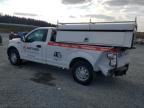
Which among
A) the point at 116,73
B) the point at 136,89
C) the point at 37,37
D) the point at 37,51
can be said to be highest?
the point at 37,37

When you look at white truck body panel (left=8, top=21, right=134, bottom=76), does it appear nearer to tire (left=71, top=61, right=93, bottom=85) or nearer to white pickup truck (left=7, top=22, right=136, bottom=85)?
white pickup truck (left=7, top=22, right=136, bottom=85)

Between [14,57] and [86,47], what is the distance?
4.26 m

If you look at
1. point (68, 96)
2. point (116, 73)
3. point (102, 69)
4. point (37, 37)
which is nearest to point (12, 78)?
point (37, 37)

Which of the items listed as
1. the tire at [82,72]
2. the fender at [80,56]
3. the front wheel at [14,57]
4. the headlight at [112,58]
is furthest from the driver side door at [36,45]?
the headlight at [112,58]

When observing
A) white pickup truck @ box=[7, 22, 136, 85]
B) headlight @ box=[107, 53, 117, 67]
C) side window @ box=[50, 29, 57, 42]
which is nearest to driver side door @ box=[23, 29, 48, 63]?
white pickup truck @ box=[7, 22, 136, 85]

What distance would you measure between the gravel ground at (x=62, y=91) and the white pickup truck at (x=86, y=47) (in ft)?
1.73

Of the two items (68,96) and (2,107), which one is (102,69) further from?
(2,107)

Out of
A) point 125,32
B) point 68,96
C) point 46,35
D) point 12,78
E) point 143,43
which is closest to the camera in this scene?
point 68,96

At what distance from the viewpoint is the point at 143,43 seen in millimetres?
24859

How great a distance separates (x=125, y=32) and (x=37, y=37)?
12.4 feet

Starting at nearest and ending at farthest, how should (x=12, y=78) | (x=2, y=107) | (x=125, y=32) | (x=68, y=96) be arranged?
(x=2, y=107) < (x=68, y=96) < (x=125, y=32) < (x=12, y=78)

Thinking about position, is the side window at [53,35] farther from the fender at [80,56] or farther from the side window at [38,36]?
the fender at [80,56]

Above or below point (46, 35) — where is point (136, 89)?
below

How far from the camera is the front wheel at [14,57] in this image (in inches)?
350
